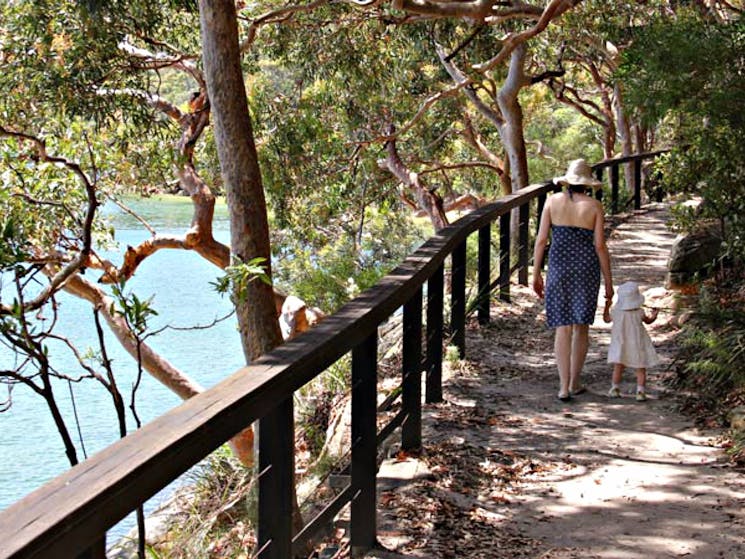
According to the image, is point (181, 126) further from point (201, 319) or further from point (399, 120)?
point (201, 319)

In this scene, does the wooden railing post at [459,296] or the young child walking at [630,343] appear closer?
the young child walking at [630,343]

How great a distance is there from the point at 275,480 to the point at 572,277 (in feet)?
15.9

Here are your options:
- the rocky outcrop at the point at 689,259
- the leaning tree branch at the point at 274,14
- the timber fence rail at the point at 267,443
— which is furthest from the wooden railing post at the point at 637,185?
the timber fence rail at the point at 267,443

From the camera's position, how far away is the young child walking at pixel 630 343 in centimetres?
768

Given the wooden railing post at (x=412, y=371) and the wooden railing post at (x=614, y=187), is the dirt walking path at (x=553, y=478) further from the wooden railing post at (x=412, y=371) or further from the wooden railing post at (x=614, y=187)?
the wooden railing post at (x=614, y=187)

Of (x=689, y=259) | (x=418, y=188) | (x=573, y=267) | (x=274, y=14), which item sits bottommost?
(x=689, y=259)

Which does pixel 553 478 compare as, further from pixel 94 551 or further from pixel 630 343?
pixel 94 551

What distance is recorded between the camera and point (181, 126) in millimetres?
17266

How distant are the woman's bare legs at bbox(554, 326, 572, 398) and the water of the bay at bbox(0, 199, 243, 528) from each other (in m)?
7.62

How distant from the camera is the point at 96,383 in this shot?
2623 centimetres

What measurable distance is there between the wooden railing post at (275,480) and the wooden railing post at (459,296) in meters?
4.86

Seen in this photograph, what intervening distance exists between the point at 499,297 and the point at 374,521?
6.91m

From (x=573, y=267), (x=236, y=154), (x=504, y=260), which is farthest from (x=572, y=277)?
(x=504, y=260)

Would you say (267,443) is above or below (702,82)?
below
